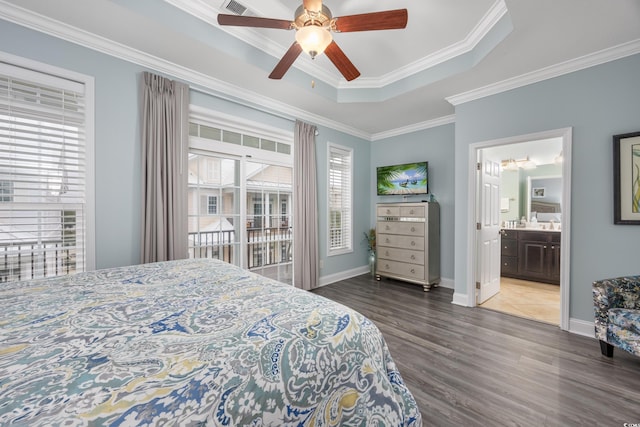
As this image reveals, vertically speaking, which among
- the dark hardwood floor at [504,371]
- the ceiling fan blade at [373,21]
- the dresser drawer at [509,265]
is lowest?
the dark hardwood floor at [504,371]

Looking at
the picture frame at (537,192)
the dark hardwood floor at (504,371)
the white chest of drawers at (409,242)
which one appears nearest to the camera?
the dark hardwood floor at (504,371)

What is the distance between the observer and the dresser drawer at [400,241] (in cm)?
400

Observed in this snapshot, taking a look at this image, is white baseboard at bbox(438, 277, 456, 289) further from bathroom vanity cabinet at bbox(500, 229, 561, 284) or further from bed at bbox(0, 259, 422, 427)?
bed at bbox(0, 259, 422, 427)

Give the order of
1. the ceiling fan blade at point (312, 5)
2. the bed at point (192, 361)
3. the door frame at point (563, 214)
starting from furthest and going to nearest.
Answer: the door frame at point (563, 214) < the ceiling fan blade at point (312, 5) < the bed at point (192, 361)

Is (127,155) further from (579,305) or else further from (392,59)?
(579,305)

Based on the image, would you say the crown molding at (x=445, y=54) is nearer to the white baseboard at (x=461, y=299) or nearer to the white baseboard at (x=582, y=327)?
the white baseboard at (x=461, y=299)

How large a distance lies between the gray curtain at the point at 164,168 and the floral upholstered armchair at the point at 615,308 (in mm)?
3752

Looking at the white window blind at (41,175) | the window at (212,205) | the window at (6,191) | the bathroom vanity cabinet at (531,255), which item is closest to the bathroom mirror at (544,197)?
the bathroom vanity cabinet at (531,255)

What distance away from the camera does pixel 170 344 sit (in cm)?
80

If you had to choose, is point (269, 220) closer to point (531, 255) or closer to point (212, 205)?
point (212, 205)

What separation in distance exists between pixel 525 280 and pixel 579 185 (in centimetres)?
276

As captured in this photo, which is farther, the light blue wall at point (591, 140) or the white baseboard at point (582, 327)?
the white baseboard at point (582, 327)

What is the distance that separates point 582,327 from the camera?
2.54m

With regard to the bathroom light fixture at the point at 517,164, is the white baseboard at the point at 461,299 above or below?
below
